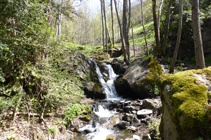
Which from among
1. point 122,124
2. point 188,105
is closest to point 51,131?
point 122,124

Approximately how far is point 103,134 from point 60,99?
247cm

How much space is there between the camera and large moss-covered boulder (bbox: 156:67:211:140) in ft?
8.13

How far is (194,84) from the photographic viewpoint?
3.11 meters

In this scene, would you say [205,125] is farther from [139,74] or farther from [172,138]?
[139,74]

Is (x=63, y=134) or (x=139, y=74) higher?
(x=139, y=74)

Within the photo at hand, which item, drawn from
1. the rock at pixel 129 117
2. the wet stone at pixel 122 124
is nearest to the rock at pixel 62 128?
the wet stone at pixel 122 124

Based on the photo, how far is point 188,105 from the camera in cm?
273

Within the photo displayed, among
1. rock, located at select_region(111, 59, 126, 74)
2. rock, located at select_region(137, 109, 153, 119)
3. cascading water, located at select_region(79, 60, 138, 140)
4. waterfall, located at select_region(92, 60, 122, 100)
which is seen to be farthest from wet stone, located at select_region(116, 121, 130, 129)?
rock, located at select_region(111, 59, 126, 74)

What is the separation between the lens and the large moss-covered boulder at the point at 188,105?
8.13 ft

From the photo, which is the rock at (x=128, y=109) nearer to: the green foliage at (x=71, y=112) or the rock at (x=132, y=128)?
the rock at (x=132, y=128)

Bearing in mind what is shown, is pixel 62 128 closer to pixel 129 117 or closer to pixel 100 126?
pixel 100 126

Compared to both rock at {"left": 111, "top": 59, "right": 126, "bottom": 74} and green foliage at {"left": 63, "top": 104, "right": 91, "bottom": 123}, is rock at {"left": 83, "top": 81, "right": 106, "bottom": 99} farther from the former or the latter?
rock at {"left": 111, "top": 59, "right": 126, "bottom": 74}

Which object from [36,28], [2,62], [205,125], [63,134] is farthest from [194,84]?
[2,62]

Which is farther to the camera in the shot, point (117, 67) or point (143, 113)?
point (117, 67)
